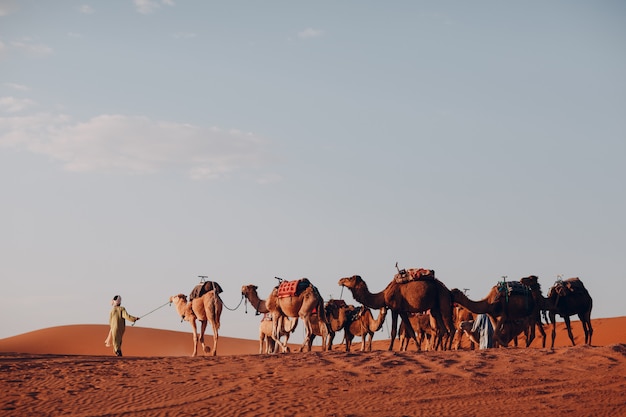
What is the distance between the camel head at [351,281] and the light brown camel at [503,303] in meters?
2.53

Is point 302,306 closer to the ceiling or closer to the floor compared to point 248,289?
closer to the floor

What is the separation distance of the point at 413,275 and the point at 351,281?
6.13 feet

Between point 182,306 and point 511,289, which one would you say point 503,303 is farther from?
point 182,306

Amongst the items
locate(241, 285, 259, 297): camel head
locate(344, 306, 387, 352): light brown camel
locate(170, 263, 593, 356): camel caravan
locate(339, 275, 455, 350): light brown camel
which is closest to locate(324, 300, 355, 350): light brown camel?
locate(344, 306, 387, 352): light brown camel

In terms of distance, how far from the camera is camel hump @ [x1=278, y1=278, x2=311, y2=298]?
916 inches

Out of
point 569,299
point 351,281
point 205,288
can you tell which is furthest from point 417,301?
point 205,288

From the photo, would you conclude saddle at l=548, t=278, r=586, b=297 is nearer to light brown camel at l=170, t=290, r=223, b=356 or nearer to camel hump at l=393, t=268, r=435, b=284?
camel hump at l=393, t=268, r=435, b=284

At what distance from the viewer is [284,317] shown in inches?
998

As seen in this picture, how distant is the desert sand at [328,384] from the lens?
1489 cm

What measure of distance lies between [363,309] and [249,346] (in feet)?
96.4

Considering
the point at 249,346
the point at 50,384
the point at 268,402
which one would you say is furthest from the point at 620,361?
the point at 249,346

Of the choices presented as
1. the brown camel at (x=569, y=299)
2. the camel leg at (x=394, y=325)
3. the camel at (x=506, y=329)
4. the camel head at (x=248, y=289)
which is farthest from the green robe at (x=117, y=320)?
the brown camel at (x=569, y=299)

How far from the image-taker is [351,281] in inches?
918

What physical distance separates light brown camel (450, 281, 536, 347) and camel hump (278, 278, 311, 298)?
13.0 ft
